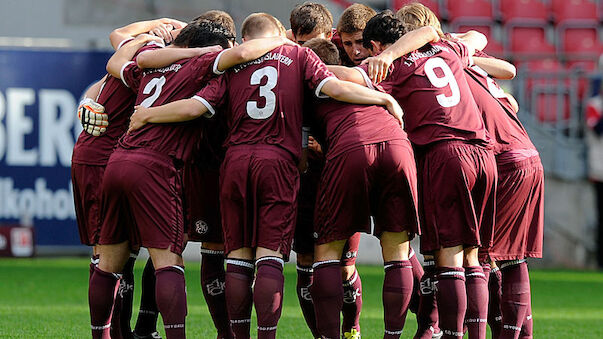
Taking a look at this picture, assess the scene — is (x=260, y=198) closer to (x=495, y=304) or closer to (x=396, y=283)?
(x=396, y=283)

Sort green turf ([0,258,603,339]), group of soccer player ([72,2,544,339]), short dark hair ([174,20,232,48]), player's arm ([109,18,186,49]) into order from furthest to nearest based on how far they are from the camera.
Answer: green turf ([0,258,603,339]) < player's arm ([109,18,186,49]) < short dark hair ([174,20,232,48]) < group of soccer player ([72,2,544,339])

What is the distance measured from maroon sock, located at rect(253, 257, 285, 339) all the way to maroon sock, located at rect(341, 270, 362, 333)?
1.03 metres

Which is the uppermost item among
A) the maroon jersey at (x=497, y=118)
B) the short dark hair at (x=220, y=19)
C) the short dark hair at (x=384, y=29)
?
the short dark hair at (x=220, y=19)

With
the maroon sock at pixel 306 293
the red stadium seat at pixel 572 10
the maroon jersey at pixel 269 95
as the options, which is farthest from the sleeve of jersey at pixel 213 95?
the red stadium seat at pixel 572 10

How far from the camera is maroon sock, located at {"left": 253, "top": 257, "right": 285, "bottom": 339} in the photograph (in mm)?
5117

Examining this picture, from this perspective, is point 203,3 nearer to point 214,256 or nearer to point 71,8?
point 71,8

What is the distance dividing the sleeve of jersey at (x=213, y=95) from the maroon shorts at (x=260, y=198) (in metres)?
0.25

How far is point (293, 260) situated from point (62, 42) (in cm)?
403

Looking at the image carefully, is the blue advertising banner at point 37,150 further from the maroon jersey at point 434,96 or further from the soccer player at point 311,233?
the maroon jersey at point 434,96

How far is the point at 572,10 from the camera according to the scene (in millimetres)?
16094

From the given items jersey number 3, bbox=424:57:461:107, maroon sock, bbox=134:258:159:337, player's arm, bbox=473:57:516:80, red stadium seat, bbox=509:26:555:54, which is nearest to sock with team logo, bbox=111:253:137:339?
maroon sock, bbox=134:258:159:337

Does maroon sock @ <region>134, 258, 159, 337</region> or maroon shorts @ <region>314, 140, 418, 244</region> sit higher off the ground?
maroon shorts @ <region>314, 140, 418, 244</region>

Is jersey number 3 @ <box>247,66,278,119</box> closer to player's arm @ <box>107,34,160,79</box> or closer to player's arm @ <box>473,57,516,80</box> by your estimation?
player's arm @ <box>107,34,160,79</box>

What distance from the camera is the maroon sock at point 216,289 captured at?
6012mm
